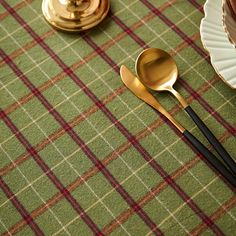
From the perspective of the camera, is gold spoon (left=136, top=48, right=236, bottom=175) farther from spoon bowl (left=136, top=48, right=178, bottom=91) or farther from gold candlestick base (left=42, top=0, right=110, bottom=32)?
gold candlestick base (left=42, top=0, right=110, bottom=32)

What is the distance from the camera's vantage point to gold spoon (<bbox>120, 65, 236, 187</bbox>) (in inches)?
21.2

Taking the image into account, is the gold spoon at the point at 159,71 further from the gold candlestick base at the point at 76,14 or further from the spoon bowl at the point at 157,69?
the gold candlestick base at the point at 76,14

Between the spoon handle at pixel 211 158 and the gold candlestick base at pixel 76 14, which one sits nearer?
the spoon handle at pixel 211 158

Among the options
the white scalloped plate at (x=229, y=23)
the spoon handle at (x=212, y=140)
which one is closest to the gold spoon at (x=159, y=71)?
the spoon handle at (x=212, y=140)

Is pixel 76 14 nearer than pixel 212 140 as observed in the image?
No

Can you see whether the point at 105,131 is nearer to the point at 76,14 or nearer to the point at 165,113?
the point at 165,113

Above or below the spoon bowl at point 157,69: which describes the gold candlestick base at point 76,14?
above

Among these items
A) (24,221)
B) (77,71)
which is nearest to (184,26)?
(77,71)

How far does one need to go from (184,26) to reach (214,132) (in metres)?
0.21

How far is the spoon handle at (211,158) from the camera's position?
54 cm

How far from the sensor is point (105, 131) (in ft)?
1.96

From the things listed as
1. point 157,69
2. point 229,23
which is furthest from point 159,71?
point 229,23

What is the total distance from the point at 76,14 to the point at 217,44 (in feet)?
0.80

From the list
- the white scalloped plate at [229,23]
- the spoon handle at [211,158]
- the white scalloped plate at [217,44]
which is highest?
the white scalloped plate at [229,23]
